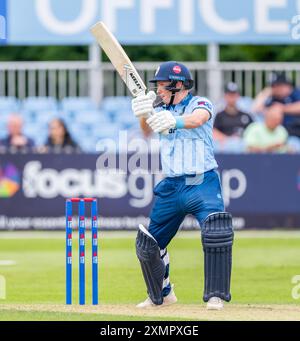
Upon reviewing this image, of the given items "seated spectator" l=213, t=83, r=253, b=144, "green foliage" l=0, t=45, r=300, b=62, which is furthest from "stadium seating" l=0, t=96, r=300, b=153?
"green foliage" l=0, t=45, r=300, b=62

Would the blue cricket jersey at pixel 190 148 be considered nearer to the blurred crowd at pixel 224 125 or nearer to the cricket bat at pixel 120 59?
the cricket bat at pixel 120 59

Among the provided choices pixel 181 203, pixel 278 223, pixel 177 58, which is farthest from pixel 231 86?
pixel 181 203

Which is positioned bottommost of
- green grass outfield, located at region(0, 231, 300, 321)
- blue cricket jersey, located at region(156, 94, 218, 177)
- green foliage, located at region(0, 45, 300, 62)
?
green grass outfield, located at region(0, 231, 300, 321)

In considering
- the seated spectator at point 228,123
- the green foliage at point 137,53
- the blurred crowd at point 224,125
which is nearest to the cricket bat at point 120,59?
the blurred crowd at point 224,125

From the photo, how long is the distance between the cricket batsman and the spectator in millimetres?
10376

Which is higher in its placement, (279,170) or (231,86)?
(231,86)

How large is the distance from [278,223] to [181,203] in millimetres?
9568

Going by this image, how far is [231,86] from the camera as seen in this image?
783 inches

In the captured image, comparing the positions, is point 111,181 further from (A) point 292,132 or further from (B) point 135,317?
(B) point 135,317

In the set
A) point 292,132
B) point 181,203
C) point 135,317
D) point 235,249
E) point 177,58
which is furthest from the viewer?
point 177,58

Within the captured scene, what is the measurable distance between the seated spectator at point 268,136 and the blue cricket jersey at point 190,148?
9750mm

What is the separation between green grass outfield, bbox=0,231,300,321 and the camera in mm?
9680

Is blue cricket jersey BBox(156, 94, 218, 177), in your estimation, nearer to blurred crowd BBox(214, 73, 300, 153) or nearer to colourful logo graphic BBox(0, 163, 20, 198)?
colourful logo graphic BBox(0, 163, 20, 198)

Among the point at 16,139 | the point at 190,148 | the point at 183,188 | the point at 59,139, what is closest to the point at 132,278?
the point at 183,188
